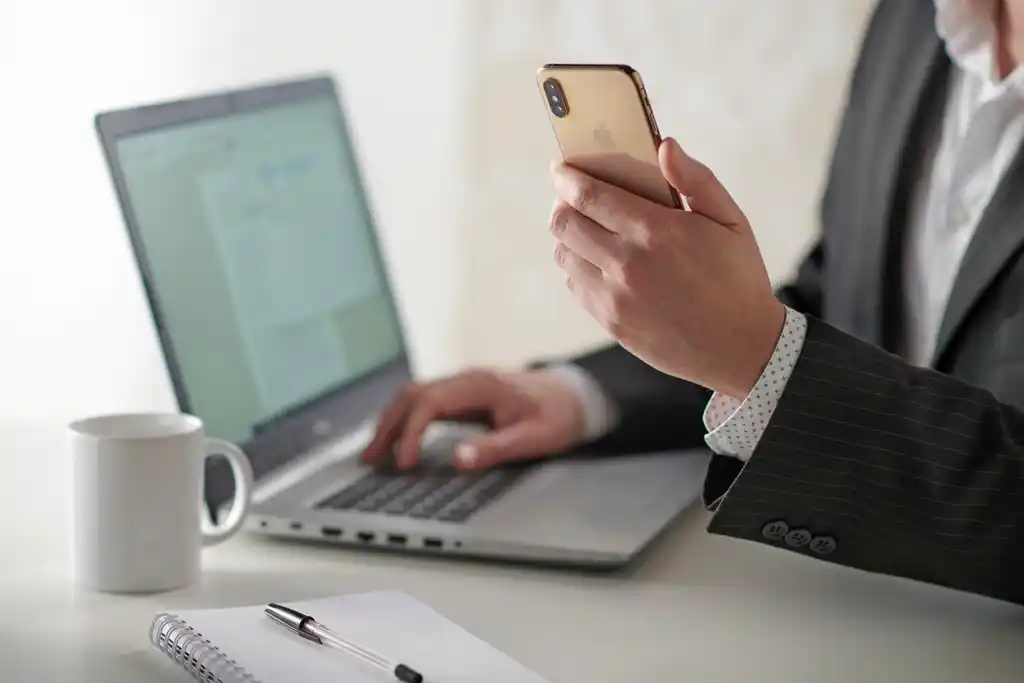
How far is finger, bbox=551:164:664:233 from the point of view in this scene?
83 cm

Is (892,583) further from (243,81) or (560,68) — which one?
(243,81)

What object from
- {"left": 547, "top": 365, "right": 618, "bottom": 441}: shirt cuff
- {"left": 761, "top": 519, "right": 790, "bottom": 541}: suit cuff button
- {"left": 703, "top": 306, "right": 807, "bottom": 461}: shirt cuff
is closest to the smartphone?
{"left": 703, "top": 306, "right": 807, "bottom": 461}: shirt cuff

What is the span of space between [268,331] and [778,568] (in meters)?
0.46

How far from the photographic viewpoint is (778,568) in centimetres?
102

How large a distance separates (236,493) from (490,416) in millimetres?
318

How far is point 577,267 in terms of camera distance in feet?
2.88

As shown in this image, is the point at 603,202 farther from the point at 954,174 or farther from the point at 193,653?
the point at 954,174

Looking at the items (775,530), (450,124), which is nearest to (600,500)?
(775,530)

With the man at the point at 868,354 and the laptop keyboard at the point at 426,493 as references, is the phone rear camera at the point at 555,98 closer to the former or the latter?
the man at the point at 868,354

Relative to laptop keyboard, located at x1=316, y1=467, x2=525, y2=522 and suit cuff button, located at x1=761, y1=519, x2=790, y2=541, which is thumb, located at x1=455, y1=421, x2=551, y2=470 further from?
suit cuff button, located at x1=761, y1=519, x2=790, y2=541

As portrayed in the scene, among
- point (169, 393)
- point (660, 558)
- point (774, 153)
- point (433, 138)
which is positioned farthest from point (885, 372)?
point (433, 138)

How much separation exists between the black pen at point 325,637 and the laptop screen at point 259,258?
26 cm

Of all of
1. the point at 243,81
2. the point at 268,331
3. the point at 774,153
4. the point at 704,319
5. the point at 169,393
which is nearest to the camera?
the point at 704,319

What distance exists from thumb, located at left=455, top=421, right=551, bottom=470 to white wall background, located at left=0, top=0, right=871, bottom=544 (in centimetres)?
31
